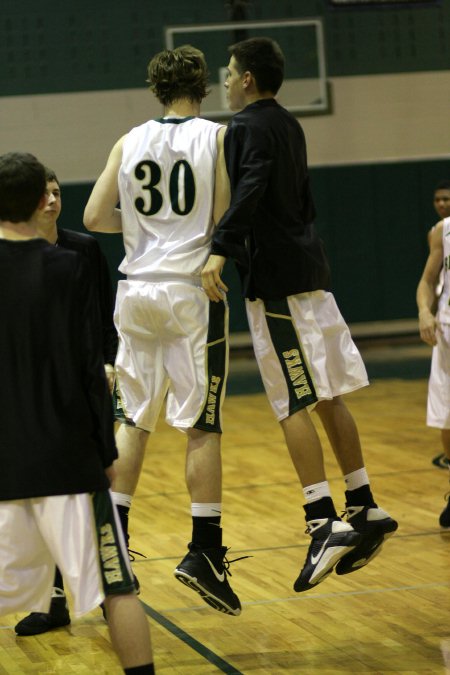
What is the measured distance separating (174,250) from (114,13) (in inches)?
452

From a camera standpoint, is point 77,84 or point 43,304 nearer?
point 43,304

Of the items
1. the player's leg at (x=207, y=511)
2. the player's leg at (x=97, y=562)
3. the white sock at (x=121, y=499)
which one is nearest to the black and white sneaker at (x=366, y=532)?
the player's leg at (x=207, y=511)

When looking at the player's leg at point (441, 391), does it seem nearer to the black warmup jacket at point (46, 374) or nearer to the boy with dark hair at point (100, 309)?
the boy with dark hair at point (100, 309)

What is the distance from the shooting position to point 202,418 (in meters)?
4.48

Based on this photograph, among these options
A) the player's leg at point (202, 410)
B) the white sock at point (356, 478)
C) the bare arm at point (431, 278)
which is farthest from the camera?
the bare arm at point (431, 278)

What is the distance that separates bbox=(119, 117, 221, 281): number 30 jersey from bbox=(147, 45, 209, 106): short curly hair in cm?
12

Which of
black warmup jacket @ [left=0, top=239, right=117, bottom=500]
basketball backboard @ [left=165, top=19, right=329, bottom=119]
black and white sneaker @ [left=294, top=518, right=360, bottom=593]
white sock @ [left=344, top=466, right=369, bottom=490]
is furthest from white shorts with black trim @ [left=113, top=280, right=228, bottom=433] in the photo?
basketball backboard @ [left=165, top=19, right=329, bottom=119]

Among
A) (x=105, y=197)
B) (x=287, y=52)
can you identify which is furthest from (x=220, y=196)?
(x=287, y=52)

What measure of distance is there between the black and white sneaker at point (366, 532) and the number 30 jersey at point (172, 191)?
1273mm

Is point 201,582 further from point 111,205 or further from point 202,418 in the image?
point 111,205

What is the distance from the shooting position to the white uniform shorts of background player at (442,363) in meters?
6.59

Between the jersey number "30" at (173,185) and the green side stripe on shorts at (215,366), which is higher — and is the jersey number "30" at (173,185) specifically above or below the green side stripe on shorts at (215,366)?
above

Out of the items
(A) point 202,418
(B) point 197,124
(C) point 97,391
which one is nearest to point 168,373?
(A) point 202,418

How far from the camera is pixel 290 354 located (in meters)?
4.66
